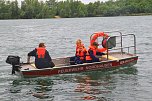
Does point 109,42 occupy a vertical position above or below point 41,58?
above

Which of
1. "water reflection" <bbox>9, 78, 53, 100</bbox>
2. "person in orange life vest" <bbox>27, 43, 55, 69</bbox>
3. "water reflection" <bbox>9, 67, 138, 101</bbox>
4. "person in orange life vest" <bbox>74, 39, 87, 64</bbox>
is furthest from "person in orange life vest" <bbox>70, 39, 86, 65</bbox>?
"water reflection" <bbox>9, 78, 53, 100</bbox>

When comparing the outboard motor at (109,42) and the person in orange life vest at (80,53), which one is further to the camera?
the outboard motor at (109,42)

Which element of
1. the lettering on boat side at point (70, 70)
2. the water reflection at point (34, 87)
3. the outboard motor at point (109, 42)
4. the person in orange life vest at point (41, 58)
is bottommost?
the water reflection at point (34, 87)

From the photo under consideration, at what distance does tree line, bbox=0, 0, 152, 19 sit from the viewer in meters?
138

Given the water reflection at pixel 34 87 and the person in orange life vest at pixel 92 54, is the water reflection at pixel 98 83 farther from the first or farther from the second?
the water reflection at pixel 34 87

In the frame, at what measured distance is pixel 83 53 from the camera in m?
20.7

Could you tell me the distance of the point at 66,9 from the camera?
151375 millimetres

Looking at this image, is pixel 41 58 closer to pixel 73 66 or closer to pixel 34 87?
pixel 73 66

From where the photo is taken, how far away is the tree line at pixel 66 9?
138 metres

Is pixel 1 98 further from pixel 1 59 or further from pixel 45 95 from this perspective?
pixel 1 59

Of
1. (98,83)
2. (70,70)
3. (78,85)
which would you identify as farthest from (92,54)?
(78,85)

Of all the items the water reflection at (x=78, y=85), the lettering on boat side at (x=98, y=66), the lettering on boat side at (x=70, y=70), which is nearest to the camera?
the water reflection at (x=78, y=85)

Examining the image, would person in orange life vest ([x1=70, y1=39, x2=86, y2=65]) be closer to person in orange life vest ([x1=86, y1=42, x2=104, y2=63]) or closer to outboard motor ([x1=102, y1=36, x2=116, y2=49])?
person in orange life vest ([x1=86, y1=42, x2=104, y2=63])

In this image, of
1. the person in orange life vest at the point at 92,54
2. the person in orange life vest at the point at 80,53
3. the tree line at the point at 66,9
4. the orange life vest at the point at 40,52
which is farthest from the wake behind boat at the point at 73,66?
the tree line at the point at 66,9
